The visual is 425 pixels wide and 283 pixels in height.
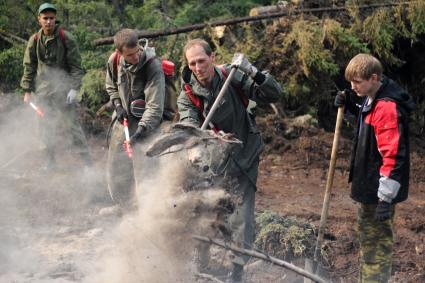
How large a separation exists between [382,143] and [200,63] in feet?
4.96

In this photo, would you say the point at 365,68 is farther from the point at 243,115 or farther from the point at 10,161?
the point at 10,161

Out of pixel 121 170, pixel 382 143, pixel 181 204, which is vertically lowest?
pixel 121 170

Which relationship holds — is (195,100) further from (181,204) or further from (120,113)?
(120,113)

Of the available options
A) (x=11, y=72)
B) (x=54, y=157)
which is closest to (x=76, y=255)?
(x=54, y=157)

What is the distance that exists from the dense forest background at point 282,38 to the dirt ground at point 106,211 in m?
0.91

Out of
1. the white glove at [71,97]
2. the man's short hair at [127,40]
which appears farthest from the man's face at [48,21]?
the man's short hair at [127,40]

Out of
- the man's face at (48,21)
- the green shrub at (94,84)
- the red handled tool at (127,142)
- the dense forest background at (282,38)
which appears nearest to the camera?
the red handled tool at (127,142)

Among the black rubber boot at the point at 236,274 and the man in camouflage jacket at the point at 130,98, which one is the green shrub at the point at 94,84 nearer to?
the man in camouflage jacket at the point at 130,98

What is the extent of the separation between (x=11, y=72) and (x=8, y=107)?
1.15m

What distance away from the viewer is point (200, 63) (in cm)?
491

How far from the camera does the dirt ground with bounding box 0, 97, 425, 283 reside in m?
5.92

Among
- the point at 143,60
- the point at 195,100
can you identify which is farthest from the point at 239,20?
→ the point at 195,100

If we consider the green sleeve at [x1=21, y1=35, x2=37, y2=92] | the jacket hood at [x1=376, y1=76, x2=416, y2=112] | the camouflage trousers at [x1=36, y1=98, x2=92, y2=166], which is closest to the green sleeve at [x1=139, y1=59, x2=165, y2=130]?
the jacket hood at [x1=376, y1=76, x2=416, y2=112]

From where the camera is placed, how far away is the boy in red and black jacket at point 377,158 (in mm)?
4465
